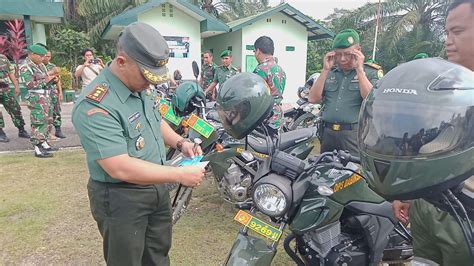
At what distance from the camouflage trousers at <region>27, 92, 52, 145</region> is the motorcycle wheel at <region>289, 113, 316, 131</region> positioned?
3835 millimetres

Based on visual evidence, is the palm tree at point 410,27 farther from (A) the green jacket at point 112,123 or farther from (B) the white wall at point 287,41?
(A) the green jacket at point 112,123

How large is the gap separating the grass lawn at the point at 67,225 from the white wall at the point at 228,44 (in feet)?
30.2

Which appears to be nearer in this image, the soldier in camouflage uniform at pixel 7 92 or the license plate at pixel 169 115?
the license plate at pixel 169 115

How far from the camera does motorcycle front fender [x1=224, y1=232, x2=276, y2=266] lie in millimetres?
1653

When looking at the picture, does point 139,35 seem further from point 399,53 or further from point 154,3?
point 399,53

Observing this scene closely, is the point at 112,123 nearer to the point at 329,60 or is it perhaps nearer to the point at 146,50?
the point at 146,50

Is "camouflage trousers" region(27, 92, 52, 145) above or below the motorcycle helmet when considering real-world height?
below

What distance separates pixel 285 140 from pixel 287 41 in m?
11.2

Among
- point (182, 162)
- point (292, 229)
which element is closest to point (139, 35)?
point (182, 162)

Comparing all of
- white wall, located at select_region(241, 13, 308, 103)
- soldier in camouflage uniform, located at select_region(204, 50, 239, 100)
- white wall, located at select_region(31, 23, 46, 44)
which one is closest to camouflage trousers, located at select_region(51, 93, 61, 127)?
soldier in camouflage uniform, located at select_region(204, 50, 239, 100)

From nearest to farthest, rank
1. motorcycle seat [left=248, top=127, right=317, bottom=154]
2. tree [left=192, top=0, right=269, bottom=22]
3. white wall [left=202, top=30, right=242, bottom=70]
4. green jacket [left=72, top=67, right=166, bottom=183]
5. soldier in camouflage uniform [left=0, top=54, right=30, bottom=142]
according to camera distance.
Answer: green jacket [left=72, top=67, right=166, bottom=183]
motorcycle seat [left=248, top=127, right=317, bottom=154]
soldier in camouflage uniform [left=0, top=54, right=30, bottom=142]
white wall [left=202, top=30, right=242, bottom=70]
tree [left=192, top=0, right=269, bottom=22]

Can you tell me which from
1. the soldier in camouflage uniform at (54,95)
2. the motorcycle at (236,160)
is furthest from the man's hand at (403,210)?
the soldier in camouflage uniform at (54,95)

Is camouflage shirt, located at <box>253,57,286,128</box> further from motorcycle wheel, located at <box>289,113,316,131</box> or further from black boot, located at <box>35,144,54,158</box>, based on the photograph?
black boot, located at <box>35,144,54,158</box>

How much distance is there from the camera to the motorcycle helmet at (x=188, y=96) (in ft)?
12.4
